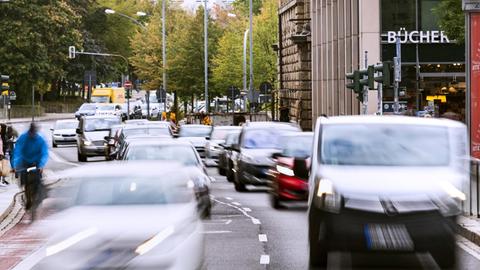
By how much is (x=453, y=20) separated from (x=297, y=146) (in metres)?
16.4

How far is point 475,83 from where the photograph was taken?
74.9 feet

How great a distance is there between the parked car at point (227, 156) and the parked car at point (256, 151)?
51.4 inches

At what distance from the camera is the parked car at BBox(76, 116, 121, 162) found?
4362 centimetres

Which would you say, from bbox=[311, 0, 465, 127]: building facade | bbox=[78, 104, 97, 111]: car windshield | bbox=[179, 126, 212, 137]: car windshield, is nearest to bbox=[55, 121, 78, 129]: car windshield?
bbox=[311, 0, 465, 127]: building facade

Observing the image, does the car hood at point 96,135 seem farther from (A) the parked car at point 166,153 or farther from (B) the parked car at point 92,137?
(A) the parked car at point 166,153

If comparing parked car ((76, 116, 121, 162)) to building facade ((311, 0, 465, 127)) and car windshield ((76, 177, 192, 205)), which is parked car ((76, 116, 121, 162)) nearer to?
building facade ((311, 0, 465, 127))

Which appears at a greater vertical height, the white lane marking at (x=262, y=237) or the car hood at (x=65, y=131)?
the car hood at (x=65, y=131)

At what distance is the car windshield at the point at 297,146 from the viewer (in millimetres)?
22844

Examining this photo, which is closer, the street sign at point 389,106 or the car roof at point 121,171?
the car roof at point 121,171

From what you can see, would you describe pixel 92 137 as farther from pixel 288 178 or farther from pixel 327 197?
pixel 327 197

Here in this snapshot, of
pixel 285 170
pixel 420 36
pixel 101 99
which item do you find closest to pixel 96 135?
pixel 420 36

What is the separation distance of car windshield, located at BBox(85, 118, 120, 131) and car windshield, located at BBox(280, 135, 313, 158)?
2195cm

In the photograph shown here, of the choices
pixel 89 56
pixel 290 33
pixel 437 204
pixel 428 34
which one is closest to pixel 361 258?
pixel 437 204

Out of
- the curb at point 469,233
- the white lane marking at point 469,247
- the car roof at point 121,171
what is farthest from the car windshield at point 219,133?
the car roof at point 121,171
